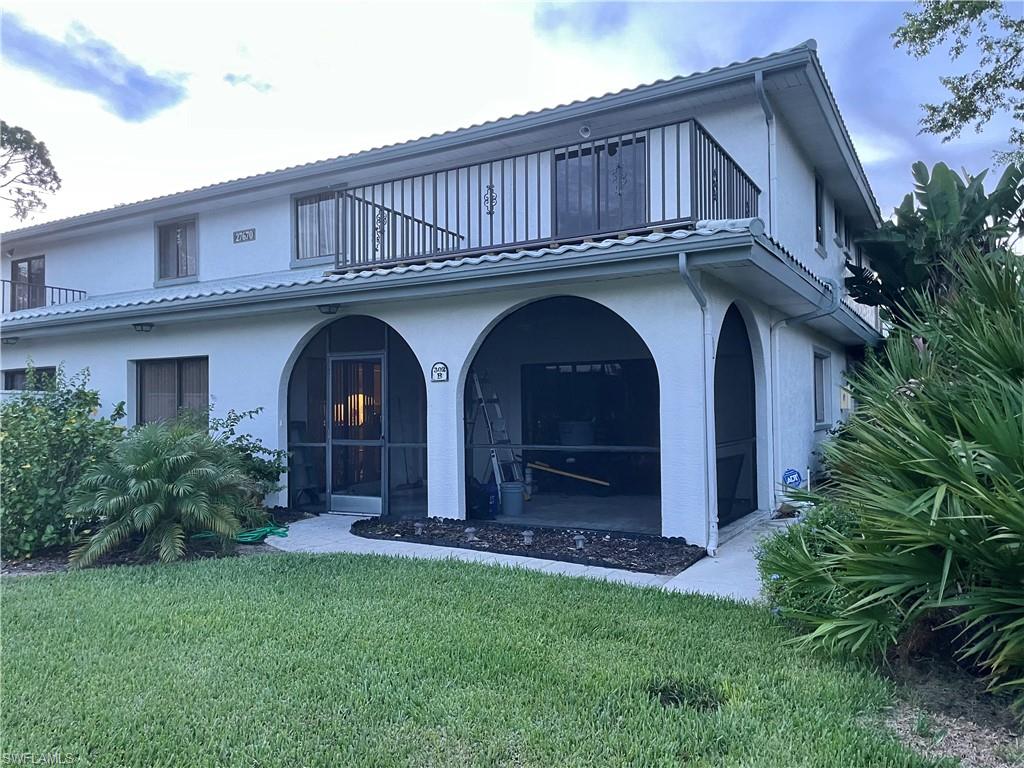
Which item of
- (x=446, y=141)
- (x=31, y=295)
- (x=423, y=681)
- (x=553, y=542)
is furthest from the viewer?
(x=31, y=295)

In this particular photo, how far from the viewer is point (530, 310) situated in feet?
41.5

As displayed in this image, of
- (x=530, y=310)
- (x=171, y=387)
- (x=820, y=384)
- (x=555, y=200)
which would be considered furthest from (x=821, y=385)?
(x=171, y=387)

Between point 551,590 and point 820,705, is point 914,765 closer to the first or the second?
point 820,705

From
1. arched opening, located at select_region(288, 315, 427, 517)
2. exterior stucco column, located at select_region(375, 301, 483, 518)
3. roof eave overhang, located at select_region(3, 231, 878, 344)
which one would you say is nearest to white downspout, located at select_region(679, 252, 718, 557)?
roof eave overhang, located at select_region(3, 231, 878, 344)

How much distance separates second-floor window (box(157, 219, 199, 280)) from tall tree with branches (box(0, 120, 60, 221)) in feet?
68.0

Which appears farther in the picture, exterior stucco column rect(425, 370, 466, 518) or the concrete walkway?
exterior stucco column rect(425, 370, 466, 518)

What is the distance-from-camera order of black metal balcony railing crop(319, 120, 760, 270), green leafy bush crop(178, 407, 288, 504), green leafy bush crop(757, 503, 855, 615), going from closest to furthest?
green leafy bush crop(757, 503, 855, 615) < black metal balcony railing crop(319, 120, 760, 270) < green leafy bush crop(178, 407, 288, 504)

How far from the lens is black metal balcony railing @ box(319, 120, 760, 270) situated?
892cm

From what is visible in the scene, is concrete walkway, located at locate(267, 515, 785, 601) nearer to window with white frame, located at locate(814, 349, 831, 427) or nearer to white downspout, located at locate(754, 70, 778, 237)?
white downspout, located at locate(754, 70, 778, 237)

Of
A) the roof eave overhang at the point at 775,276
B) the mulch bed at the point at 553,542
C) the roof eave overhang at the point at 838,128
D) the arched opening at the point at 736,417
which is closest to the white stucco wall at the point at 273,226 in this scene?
the roof eave overhang at the point at 838,128

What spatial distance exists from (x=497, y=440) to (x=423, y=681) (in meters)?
8.13

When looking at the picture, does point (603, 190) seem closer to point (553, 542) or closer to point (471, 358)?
point (471, 358)

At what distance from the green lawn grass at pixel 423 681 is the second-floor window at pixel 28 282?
13.5 m

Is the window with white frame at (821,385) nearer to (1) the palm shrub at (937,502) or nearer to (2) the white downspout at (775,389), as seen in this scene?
(2) the white downspout at (775,389)
